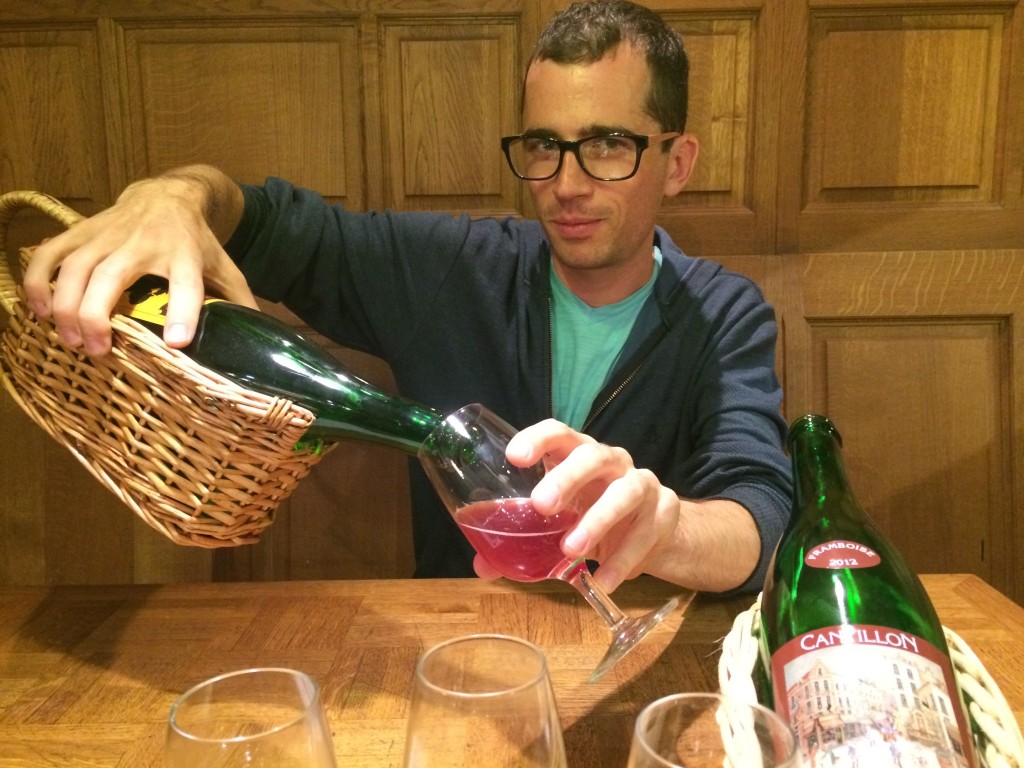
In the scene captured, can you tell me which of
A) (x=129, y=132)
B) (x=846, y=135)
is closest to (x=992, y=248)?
(x=846, y=135)

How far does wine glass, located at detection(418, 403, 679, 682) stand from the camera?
2.09 ft

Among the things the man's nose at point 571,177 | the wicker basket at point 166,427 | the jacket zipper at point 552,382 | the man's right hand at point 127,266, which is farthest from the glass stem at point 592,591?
the man's nose at point 571,177

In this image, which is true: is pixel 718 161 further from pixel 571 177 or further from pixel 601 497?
pixel 601 497

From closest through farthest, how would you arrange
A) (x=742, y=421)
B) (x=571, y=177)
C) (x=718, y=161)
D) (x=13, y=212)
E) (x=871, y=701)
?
(x=871, y=701), (x=13, y=212), (x=742, y=421), (x=571, y=177), (x=718, y=161)

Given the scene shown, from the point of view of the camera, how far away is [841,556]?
67 cm

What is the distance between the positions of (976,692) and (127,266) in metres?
0.70

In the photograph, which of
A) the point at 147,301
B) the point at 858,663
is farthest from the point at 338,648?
the point at 858,663

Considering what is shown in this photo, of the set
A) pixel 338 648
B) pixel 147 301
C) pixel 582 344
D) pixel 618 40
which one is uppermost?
pixel 618 40

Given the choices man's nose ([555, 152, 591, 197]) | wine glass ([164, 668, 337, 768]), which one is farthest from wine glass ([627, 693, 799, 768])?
man's nose ([555, 152, 591, 197])

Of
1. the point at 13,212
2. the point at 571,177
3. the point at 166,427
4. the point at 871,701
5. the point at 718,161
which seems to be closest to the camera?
the point at 871,701

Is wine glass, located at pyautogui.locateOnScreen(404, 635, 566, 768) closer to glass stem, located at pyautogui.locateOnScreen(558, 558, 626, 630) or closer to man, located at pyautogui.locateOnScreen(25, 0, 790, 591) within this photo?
glass stem, located at pyautogui.locateOnScreen(558, 558, 626, 630)

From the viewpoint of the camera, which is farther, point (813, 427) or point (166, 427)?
point (813, 427)

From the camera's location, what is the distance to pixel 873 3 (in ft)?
5.16

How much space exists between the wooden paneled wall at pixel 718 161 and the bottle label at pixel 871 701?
1.10 m
